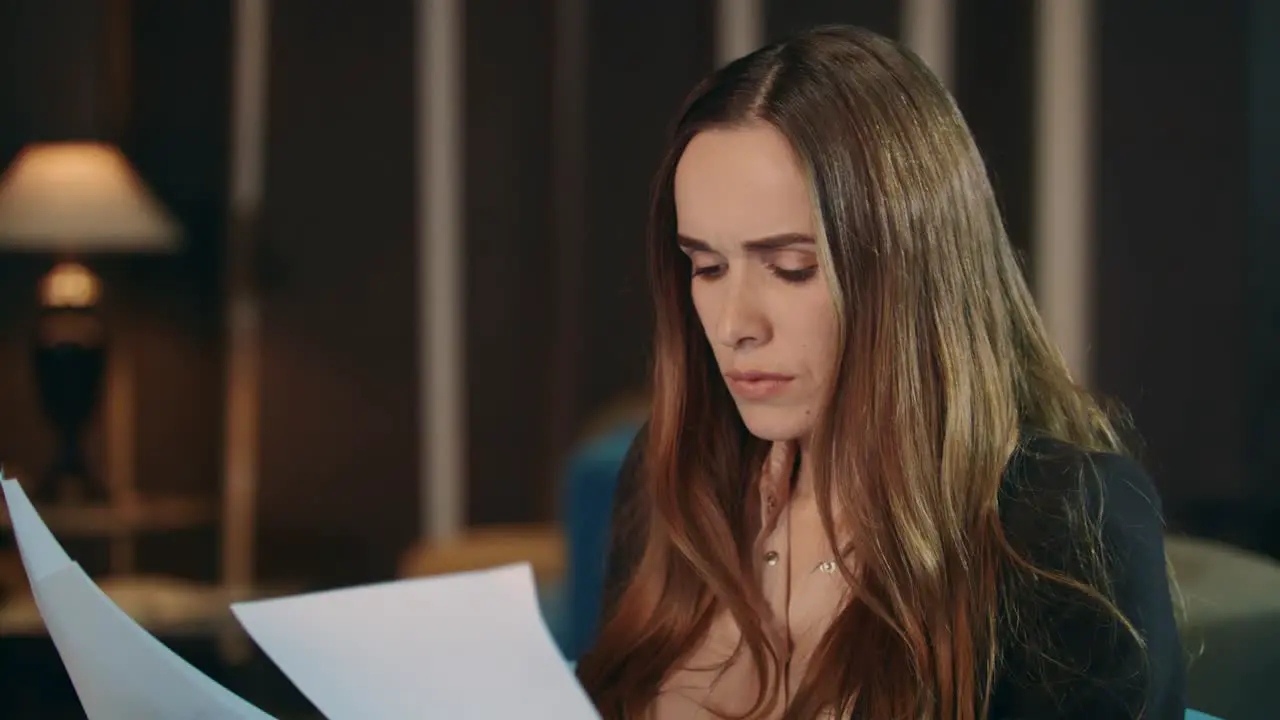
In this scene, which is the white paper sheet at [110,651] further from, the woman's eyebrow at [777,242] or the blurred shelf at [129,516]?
the blurred shelf at [129,516]

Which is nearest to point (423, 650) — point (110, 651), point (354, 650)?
point (354, 650)

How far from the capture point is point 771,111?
3.21ft

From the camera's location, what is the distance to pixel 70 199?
9.08ft

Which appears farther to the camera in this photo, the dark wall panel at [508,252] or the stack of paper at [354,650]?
the dark wall panel at [508,252]

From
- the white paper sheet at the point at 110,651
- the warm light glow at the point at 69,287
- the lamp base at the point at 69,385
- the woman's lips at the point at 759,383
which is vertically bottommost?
the lamp base at the point at 69,385

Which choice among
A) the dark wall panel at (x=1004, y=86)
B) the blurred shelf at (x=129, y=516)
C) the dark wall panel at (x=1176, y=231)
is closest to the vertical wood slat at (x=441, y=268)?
the blurred shelf at (x=129, y=516)

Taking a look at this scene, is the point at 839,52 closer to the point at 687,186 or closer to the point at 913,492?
the point at 687,186

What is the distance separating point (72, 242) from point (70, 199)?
0.09 metres

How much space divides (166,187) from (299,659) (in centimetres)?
224

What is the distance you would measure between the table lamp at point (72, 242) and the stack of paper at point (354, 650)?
2107 millimetres

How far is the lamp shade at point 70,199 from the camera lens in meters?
2.77

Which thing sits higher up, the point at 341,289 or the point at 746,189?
the point at 746,189

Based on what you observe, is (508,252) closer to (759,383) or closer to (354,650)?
(759,383)

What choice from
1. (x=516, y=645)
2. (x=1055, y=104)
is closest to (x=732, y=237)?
(x=516, y=645)
